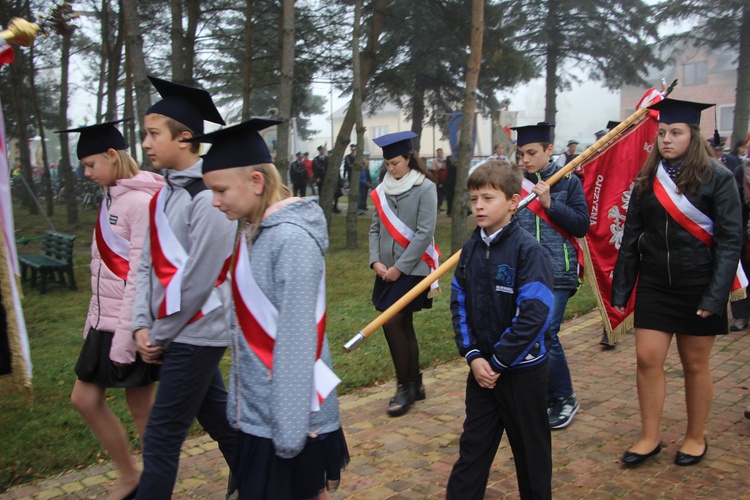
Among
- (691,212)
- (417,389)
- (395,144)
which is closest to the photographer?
(691,212)

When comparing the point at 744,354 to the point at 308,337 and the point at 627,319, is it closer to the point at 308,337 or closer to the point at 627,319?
the point at 627,319

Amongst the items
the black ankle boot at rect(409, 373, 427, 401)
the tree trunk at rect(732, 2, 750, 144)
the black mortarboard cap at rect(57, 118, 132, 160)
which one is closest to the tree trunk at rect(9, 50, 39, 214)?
the black ankle boot at rect(409, 373, 427, 401)

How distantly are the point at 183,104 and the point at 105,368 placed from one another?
1.41m

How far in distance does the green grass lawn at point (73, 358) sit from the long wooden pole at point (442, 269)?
6.45 ft

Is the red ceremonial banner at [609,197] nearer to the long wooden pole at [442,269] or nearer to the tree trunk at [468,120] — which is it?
the long wooden pole at [442,269]

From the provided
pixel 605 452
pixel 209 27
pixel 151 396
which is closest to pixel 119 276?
pixel 151 396

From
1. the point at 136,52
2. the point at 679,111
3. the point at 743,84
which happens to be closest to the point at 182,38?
the point at 136,52

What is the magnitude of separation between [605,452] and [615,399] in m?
1.11

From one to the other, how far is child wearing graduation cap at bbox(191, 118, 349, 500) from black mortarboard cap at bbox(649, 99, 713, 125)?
2323mm

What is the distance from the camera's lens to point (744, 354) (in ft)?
22.2

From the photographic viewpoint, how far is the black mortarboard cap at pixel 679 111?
4.03 meters

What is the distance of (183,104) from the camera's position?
3391 millimetres

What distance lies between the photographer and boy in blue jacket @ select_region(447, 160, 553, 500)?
10.5 feet

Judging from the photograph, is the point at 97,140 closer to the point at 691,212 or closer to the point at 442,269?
the point at 442,269
